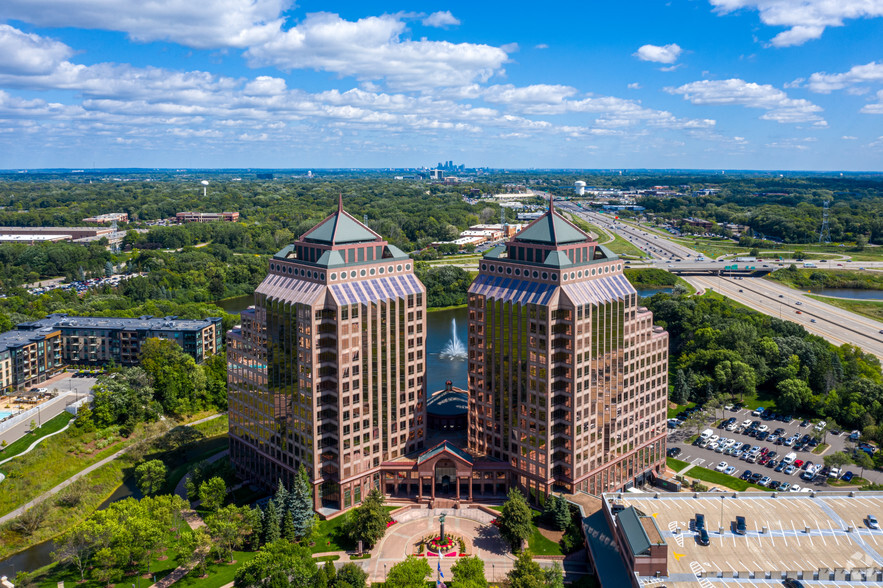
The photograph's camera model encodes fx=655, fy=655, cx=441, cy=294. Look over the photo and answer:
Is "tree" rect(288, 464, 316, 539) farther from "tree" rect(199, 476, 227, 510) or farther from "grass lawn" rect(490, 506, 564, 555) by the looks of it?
A: "grass lawn" rect(490, 506, 564, 555)

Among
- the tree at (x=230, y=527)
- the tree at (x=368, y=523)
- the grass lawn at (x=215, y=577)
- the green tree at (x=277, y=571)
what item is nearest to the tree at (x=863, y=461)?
the tree at (x=368, y=523)

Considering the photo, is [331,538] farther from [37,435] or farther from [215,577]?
[37,435]

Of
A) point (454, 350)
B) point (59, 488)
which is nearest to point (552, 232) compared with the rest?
point (59, 488)

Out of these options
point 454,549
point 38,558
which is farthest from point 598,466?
point 38,558

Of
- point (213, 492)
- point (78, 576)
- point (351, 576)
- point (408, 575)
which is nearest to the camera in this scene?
point (408, 575)

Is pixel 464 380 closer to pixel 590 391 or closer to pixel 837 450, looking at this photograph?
pixel 590 391

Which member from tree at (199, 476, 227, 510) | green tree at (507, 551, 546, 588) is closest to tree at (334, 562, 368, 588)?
green tree at (507, 551, 546, 588)

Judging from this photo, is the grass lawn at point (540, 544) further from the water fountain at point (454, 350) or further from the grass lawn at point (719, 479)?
the water fountain at point (454, 350)
